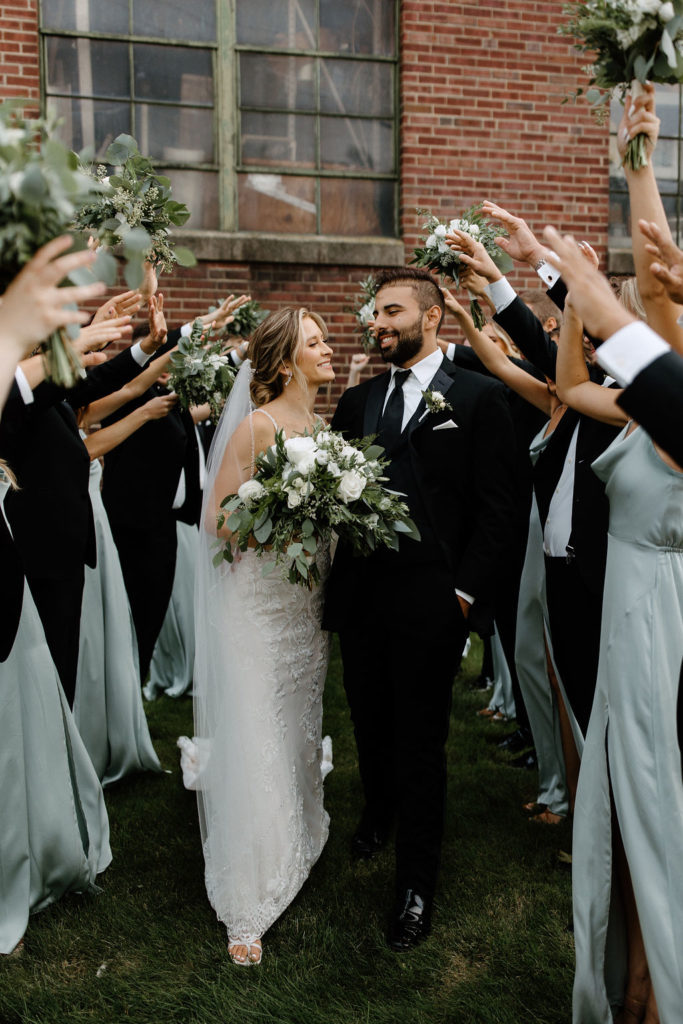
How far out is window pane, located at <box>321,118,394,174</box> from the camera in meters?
8.02

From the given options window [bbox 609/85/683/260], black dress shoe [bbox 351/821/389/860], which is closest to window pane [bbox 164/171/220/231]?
window [bbox 609/85/683/260]

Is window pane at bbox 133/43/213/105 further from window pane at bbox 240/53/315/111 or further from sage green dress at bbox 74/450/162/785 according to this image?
sage green dress at bbox 74/450/162/785

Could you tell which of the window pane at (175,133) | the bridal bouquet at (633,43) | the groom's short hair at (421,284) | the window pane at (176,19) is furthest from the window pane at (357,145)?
the bridal bouquet at (633,43)

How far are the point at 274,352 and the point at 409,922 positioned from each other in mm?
2361

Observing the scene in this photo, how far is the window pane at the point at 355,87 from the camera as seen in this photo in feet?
26.1

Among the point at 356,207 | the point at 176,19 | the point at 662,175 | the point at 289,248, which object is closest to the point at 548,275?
the point at 289,248

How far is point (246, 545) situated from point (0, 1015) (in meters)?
1.82

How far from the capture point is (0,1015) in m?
3.13

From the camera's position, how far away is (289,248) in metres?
7.84

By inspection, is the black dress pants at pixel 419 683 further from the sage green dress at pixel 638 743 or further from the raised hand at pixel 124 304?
the raised hand at pixel 124 304

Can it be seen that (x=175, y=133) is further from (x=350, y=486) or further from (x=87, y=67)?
(x=350, y=486)

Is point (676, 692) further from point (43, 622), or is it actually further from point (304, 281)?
point (304, 281)

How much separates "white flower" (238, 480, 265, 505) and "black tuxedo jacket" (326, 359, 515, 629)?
57 cm

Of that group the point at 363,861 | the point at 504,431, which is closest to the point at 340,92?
the point at 504,431
